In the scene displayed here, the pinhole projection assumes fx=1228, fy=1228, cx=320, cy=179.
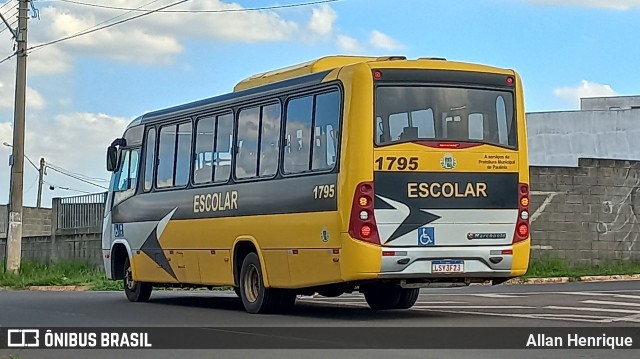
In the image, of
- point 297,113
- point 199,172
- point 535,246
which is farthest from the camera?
point 535,246

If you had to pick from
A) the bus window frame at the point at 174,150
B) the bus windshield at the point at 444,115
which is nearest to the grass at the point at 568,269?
the bus window frame at the point at 174,150

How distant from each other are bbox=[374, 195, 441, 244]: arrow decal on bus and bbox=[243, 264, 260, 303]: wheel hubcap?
9.03ft

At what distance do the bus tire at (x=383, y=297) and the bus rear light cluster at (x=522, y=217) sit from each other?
8.15 ft

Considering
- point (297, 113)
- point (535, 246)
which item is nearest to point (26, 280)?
point (535, 246)

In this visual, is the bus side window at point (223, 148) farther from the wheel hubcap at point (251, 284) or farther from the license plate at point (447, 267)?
the license plate at point (447, 267)

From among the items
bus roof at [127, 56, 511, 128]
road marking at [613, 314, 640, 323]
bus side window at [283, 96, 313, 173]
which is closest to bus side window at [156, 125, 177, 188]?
bus roof at [127, 56, 511, 128]

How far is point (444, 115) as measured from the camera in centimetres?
1533

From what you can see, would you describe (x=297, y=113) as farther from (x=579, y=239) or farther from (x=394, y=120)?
(x=579, y=239)

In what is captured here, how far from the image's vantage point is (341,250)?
587 inches

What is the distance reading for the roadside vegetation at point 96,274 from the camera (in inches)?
1101

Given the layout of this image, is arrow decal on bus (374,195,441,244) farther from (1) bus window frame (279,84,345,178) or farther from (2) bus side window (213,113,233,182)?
(2) bus side window (213,113,233,182)

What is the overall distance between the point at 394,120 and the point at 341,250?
1739 millimetres

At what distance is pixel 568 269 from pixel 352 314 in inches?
515

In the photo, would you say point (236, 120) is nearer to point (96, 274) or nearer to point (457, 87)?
point (457, 87)
